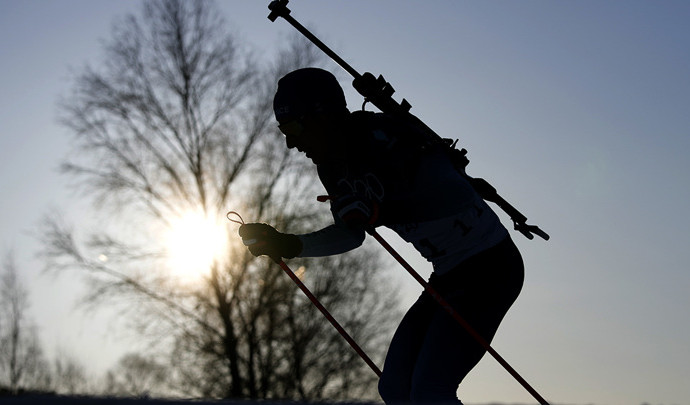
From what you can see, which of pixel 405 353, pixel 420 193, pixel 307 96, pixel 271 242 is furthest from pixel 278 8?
pixel 405 353

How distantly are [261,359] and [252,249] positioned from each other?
42.1 feet

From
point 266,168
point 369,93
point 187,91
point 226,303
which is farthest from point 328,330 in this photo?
point 369,93

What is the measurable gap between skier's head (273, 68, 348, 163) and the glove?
0.45 meters

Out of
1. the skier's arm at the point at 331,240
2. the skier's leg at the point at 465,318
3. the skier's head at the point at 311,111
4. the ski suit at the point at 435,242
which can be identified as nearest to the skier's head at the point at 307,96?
the skier's head at the point at 311,111

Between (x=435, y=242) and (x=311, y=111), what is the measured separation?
814 mm

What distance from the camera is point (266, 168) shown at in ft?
56.3

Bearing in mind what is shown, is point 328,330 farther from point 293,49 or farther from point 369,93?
point 369,93

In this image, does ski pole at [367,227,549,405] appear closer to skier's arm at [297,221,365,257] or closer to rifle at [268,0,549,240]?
skier's arm at [297,221,365,257]

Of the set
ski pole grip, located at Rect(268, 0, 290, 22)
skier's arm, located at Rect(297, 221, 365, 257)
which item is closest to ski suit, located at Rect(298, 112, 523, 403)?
skier's arm, located at Rect(297, 221, 365, 257)

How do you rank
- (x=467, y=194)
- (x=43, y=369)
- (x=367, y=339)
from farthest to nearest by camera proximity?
1. (x=43, y=369)
2. (x=367, y=339)
3. (x=467, y=194)

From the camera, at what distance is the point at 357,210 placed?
3.75 m

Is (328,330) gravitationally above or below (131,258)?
below

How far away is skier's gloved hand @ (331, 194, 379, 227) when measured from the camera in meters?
3.76

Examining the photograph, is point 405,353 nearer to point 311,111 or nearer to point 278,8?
point 311,111
